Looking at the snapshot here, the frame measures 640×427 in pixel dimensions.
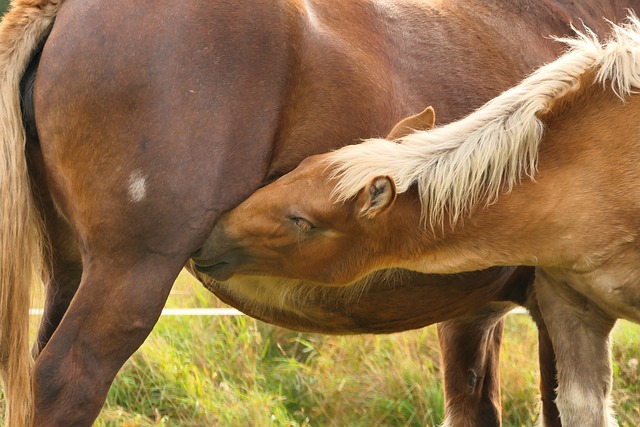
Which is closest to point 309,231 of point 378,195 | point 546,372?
point 378,195

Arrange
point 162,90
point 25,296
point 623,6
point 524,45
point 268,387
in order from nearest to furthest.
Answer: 1. point 162,90
2. point 25,296
3. point 524,45
4. point 623,6
5. point 268,387

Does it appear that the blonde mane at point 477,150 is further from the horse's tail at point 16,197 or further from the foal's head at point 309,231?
the horse's tail at point 16,197

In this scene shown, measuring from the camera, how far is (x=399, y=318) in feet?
12.9

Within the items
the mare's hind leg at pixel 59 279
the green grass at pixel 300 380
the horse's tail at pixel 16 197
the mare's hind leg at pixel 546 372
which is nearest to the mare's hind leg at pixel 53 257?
the mare's hind leg at pixel 59 279

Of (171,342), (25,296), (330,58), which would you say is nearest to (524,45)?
(330,58)

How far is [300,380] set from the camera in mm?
5566

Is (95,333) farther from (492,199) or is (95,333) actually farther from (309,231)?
(492,199)

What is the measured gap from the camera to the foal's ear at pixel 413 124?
3.38 m

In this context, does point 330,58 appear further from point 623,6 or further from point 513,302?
point 623,6

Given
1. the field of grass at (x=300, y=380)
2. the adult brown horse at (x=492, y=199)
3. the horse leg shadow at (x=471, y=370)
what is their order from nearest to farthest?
1. the adult brown horse at (x=492, y=199)
2. the horse leg shadow at (x=471, y=370)
3. the field of grass at (x=300, y=380)

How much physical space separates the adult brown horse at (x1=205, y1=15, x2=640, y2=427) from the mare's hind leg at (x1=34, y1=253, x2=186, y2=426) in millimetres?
304

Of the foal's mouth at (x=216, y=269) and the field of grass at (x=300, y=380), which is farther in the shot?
the field of grass at (x=300, y=380)

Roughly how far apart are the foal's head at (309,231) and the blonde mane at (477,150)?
0.06 m

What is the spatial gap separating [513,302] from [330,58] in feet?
4.97
